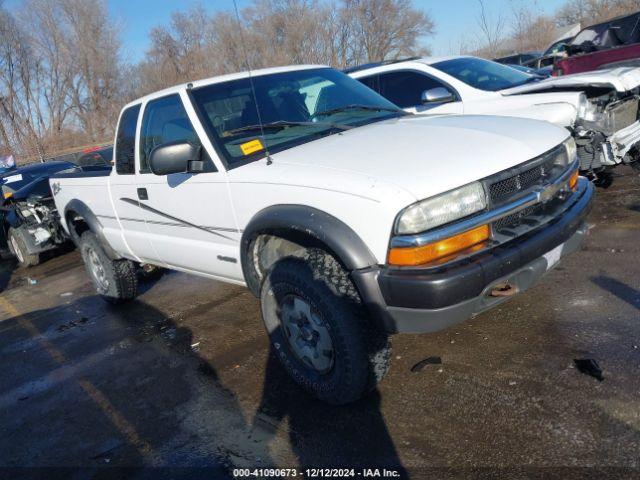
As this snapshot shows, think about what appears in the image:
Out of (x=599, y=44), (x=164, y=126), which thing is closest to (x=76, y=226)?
(x=164, y=126)

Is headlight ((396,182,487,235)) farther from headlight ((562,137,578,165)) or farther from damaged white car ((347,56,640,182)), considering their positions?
damaged white car ((347,56,640,182))

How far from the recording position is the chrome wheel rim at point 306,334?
119 inches

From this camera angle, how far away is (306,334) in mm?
3154

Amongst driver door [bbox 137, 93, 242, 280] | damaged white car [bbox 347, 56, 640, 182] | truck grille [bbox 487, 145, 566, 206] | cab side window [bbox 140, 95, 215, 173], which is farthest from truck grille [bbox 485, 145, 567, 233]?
damaged white car [bbox 347, 56, 640, 182]

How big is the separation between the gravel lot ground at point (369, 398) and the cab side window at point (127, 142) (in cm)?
150

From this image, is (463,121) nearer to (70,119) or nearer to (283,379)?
(283,379)

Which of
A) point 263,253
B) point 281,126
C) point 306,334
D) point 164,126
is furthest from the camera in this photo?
point 164,126

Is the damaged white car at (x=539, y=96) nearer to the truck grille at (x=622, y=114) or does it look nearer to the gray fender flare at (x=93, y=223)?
the truck grille at (x=622, y=114)

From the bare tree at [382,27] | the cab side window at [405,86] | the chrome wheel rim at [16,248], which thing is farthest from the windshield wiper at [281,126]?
the bare tree at [382,27]

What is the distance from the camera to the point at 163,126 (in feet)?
→ 13.6

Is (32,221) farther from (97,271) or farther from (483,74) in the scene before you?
(483,74)

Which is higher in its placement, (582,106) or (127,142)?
(127,142)

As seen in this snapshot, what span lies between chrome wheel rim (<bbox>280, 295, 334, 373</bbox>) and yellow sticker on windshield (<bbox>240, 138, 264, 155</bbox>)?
98 cm

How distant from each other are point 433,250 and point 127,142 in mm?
3160
